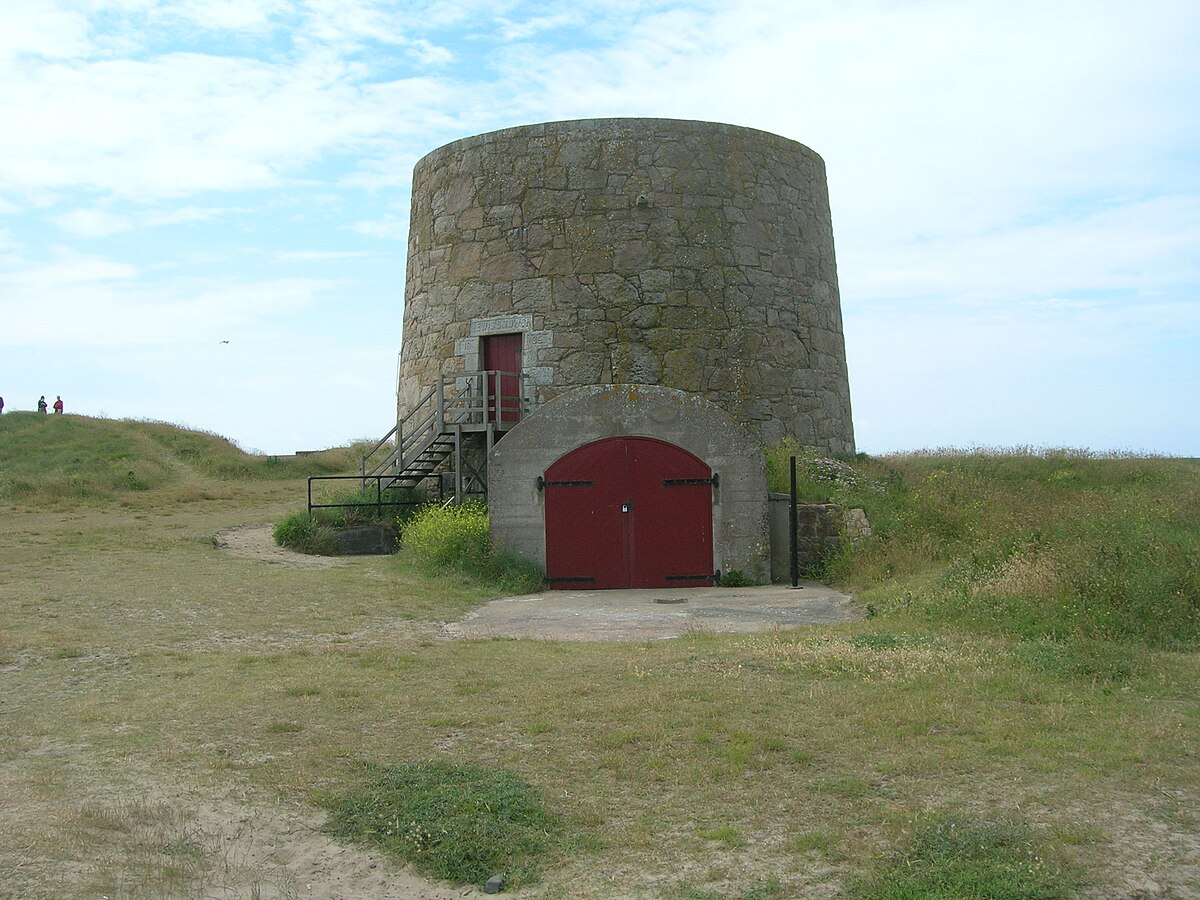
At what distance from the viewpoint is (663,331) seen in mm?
17875

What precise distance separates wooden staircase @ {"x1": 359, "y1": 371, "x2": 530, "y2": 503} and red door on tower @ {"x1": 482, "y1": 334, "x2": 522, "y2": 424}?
16 millimetres

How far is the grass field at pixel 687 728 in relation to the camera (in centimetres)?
484

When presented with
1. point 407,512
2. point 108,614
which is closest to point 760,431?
point 407,512

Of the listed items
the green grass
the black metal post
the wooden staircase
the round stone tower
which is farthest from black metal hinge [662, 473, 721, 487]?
the green grass

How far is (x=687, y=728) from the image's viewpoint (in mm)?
6672

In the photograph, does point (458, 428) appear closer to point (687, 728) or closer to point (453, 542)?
point (453, 542)

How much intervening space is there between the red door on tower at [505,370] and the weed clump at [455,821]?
40.7ft

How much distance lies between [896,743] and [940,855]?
1584mm

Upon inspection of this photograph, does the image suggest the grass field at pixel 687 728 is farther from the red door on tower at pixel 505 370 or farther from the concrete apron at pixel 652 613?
the red door on tower at pixel 505 370

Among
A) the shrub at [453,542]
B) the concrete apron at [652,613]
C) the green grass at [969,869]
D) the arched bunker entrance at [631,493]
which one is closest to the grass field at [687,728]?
the green grass at [969,869]

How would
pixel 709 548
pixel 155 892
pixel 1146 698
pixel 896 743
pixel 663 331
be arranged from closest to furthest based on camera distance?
pixel 155 892
pixel 896 743
pixel 1146 698
pixel 709 548
pixel 663 331

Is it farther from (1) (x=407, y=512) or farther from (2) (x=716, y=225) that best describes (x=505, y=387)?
(2) (x=716, y=225)

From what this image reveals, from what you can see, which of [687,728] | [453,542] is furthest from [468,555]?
[687,728]

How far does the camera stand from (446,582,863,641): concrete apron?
10.7m
